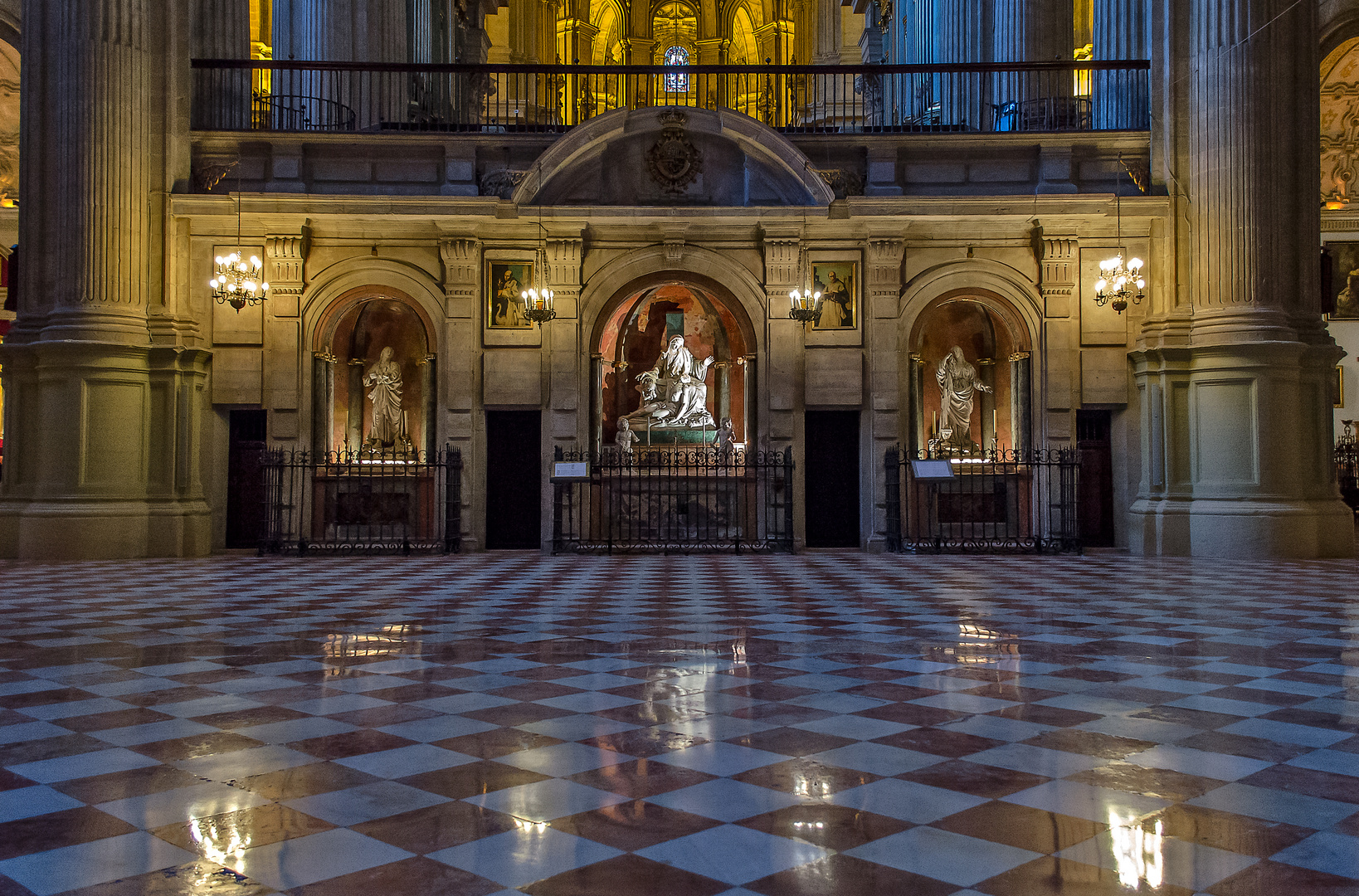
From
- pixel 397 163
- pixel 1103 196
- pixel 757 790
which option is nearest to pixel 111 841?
pixel 757 790

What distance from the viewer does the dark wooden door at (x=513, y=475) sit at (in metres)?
17.1

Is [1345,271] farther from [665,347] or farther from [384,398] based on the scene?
[384,398]

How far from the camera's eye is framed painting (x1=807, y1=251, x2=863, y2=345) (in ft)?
55.5

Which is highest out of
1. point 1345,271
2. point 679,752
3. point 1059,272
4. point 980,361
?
point 1345,271

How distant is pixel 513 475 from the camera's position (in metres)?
17.1

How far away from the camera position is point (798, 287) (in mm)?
16547

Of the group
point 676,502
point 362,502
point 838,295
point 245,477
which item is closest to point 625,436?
point 676,502

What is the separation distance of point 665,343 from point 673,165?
3.06m

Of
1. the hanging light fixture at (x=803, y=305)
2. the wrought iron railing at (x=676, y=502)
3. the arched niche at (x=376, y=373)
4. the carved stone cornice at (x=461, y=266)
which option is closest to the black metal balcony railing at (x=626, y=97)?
the carved stone cornice at (x=461, y=266)

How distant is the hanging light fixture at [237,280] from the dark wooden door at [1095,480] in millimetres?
12516

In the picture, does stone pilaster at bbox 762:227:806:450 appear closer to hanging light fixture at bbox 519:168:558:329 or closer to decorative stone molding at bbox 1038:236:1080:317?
hanging light fixture at bbox 519:168:558:329

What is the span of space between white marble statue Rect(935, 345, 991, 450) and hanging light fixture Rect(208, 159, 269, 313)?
10.7 meters

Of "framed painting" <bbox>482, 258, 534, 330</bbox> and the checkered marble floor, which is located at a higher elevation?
"framed painting" <bbox>482, 258, 534, 330</bbox>

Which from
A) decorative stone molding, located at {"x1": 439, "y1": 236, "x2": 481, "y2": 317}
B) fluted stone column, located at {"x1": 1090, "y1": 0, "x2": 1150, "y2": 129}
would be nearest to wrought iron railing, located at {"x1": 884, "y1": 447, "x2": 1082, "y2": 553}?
fluted stone column, located at {"x1": 1090, "y1": 0, "x2": 1150, "y2": 129}
